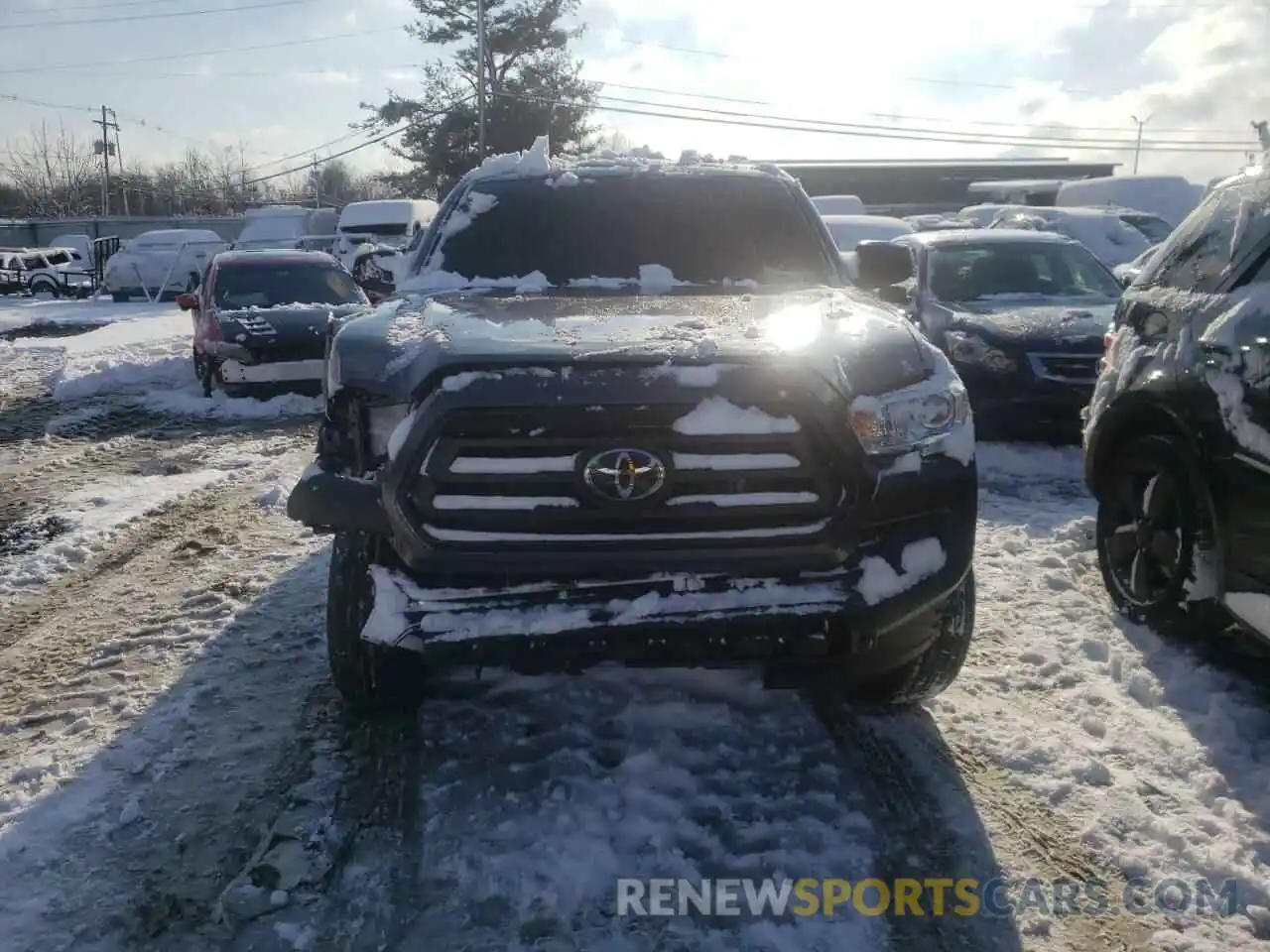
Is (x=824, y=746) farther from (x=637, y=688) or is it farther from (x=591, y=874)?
(x=591, y=874)

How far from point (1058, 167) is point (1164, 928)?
62408 mm

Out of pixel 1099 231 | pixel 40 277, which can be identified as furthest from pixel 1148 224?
pixel 40 277

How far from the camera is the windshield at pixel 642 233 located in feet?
15.1

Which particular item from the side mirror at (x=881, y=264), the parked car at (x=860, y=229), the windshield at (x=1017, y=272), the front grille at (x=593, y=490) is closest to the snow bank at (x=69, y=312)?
the parked car at (x=860, y=229)

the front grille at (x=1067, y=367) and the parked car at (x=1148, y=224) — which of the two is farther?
the parked car at (x=1148, y=224)

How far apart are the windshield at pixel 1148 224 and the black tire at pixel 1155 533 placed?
55.4 ft

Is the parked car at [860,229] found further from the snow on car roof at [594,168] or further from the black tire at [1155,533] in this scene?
the black tire at [1155,533]

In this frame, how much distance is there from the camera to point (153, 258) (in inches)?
1136

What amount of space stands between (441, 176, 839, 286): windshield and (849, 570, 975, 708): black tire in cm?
172

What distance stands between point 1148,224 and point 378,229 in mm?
17195

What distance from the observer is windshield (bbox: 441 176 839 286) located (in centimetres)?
461

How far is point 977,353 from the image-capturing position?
7.94 meters

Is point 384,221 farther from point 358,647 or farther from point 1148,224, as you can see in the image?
point 358,647

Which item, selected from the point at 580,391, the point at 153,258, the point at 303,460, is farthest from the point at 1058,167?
the point at 580,391
